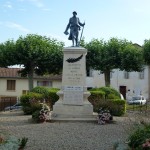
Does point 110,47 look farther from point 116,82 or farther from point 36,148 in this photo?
point 36,148

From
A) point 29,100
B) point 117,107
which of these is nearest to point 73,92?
point 117,107

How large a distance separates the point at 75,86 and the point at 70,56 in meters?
1.59

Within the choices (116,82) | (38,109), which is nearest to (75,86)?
(38,109)

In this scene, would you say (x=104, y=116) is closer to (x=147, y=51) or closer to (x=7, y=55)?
(x=147, y=51)

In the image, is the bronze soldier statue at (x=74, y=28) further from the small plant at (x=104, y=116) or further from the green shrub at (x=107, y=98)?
the small plant at (x=104, y=116)

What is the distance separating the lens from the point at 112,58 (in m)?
42.1

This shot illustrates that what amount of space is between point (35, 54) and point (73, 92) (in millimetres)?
20948

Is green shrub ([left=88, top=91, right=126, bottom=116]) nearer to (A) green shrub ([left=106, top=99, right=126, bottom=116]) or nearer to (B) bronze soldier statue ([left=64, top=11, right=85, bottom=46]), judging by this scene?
(A) green shrub ([left=106, top=99, right=126, bottom=116])

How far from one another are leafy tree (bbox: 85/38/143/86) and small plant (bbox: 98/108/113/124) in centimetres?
2331

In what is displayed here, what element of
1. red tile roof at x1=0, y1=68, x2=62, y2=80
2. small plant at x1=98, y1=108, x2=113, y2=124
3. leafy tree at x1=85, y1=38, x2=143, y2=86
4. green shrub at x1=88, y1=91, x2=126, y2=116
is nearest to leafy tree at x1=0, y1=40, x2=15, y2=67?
leafy tree at x1=85, y1=38, x2=143, y2=86

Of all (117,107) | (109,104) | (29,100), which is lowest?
(117,107)

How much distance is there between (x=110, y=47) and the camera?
4325 cm

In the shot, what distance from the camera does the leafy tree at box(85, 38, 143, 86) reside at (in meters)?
41.6

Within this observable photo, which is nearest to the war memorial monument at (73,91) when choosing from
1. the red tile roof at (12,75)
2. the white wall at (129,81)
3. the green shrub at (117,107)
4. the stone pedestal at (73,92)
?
the stone pedestal at (73,92)
